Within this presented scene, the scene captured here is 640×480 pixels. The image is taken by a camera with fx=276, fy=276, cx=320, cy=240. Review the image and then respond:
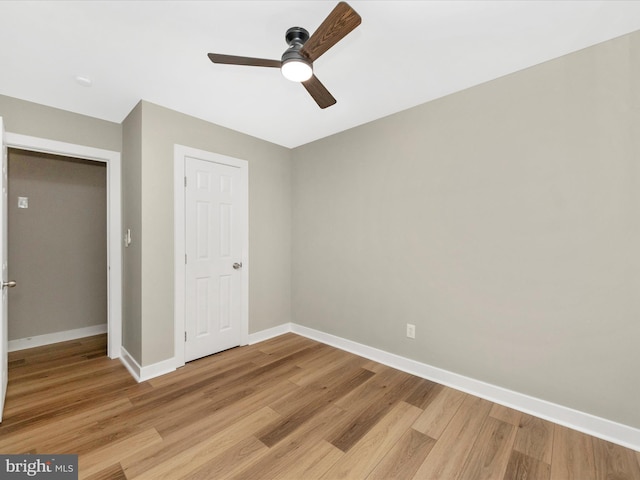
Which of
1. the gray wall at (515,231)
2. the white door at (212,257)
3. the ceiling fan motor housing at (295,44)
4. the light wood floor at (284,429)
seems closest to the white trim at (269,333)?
the white door at (212,257)

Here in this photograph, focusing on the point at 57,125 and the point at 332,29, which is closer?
the point at 332,29

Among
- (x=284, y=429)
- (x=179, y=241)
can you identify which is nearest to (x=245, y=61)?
(x=179, y=241)

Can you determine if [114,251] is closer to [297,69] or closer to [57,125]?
[57,125]

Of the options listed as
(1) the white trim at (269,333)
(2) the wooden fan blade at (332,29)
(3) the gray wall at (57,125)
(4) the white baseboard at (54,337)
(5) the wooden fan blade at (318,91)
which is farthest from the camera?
(1) the white trim at (269,333)

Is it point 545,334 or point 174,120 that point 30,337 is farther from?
point 545,334

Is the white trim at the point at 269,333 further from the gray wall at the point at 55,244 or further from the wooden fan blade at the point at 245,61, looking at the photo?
the wooden fan blade at the point at 245,61

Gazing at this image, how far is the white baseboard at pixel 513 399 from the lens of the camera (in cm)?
174

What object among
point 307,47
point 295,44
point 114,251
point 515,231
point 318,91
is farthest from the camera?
point 114,251

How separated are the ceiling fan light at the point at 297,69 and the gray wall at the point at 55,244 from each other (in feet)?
11.3

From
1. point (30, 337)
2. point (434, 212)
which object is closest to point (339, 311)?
point (434, 212)

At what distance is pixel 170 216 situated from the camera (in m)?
2.69

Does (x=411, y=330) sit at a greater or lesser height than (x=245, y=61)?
lesser

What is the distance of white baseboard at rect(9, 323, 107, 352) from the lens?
313 cm

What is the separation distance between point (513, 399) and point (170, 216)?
3316 millimetres
